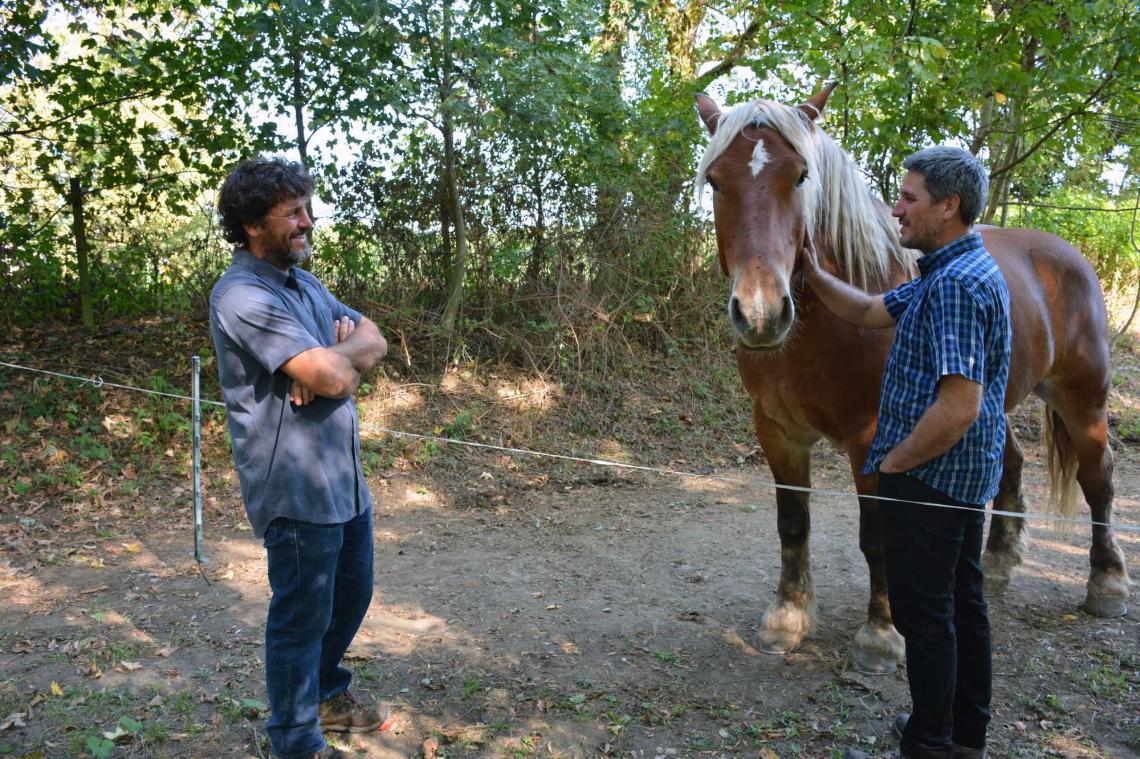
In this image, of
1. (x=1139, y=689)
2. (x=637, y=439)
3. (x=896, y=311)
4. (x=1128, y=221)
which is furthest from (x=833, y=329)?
(x=1128, y=221)

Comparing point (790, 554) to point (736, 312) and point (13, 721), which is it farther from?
point (13, 721)

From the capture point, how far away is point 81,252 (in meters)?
7.91

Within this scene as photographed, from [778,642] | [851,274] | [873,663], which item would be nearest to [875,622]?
[873,663]

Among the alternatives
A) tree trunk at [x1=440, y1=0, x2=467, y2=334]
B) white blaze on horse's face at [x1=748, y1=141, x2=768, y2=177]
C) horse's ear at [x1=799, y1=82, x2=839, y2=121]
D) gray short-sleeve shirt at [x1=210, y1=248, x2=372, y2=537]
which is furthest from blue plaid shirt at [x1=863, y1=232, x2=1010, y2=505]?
tree trunk at [x1=440, y1=0, x2=467, y2=334]

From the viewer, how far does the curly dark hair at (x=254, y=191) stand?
7.85 ft

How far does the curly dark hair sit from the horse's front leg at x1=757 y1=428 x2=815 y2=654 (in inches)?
92.9

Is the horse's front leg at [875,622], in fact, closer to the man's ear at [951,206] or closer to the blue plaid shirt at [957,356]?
the blue plaid shirt at [957,356]

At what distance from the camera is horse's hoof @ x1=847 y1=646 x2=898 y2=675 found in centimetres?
342

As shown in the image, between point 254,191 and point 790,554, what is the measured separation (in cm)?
289

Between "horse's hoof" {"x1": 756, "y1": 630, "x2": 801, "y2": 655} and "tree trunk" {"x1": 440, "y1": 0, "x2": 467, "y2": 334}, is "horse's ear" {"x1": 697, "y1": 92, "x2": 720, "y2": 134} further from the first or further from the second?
"tree trunk" {"x1": 440, "y1": 0, "x2": 467, "y2": 334}

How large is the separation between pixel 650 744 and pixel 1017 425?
711 centimetres

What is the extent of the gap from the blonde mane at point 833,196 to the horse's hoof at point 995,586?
196cm

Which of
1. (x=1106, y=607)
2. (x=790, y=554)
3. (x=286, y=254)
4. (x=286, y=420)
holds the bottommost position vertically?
(x=1106, y=607)

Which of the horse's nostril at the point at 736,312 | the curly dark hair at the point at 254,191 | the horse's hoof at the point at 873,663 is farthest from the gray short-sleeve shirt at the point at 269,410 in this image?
the horse's hoof at the point at 873,663
